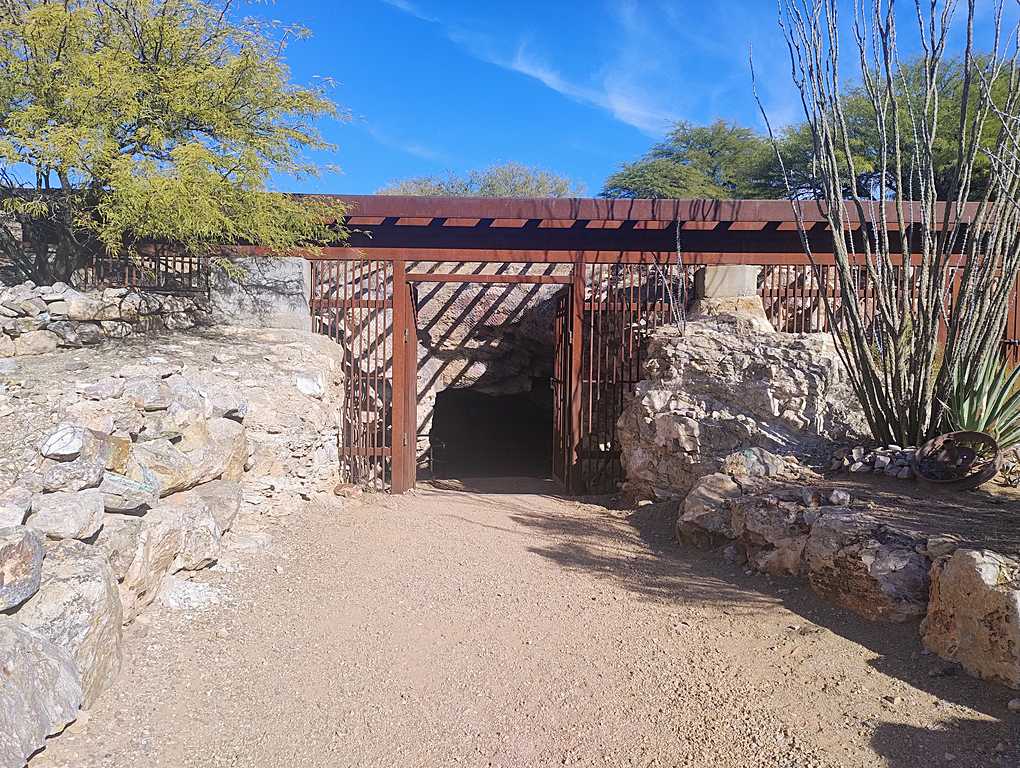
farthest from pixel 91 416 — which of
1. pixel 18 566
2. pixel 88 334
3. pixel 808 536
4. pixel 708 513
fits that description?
pixel 808 536

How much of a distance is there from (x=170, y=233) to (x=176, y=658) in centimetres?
452

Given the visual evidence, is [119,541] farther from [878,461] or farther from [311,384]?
[878,461]

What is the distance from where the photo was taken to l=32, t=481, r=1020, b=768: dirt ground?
3.07m

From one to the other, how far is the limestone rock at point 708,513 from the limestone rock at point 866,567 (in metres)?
0.98

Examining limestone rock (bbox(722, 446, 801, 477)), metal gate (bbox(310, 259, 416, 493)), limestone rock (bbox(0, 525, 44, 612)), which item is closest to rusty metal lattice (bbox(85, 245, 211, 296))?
metal gate (bbox(310, 259, 416, 493))

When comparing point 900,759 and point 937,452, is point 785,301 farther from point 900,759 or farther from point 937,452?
point 900,759

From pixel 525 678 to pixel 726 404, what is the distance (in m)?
4.27

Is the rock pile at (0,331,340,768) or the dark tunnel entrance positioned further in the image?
the dark tunnel entrance

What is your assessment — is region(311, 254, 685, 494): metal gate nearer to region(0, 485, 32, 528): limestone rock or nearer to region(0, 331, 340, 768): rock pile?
region(0, 331, 340, 768): rock pile

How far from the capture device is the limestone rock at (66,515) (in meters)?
3.64

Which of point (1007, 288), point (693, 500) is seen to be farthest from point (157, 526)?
point (1007, 288)

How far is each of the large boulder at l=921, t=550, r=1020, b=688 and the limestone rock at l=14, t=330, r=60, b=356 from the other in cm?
704

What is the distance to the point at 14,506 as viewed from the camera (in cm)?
358

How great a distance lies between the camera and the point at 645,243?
9.12m
